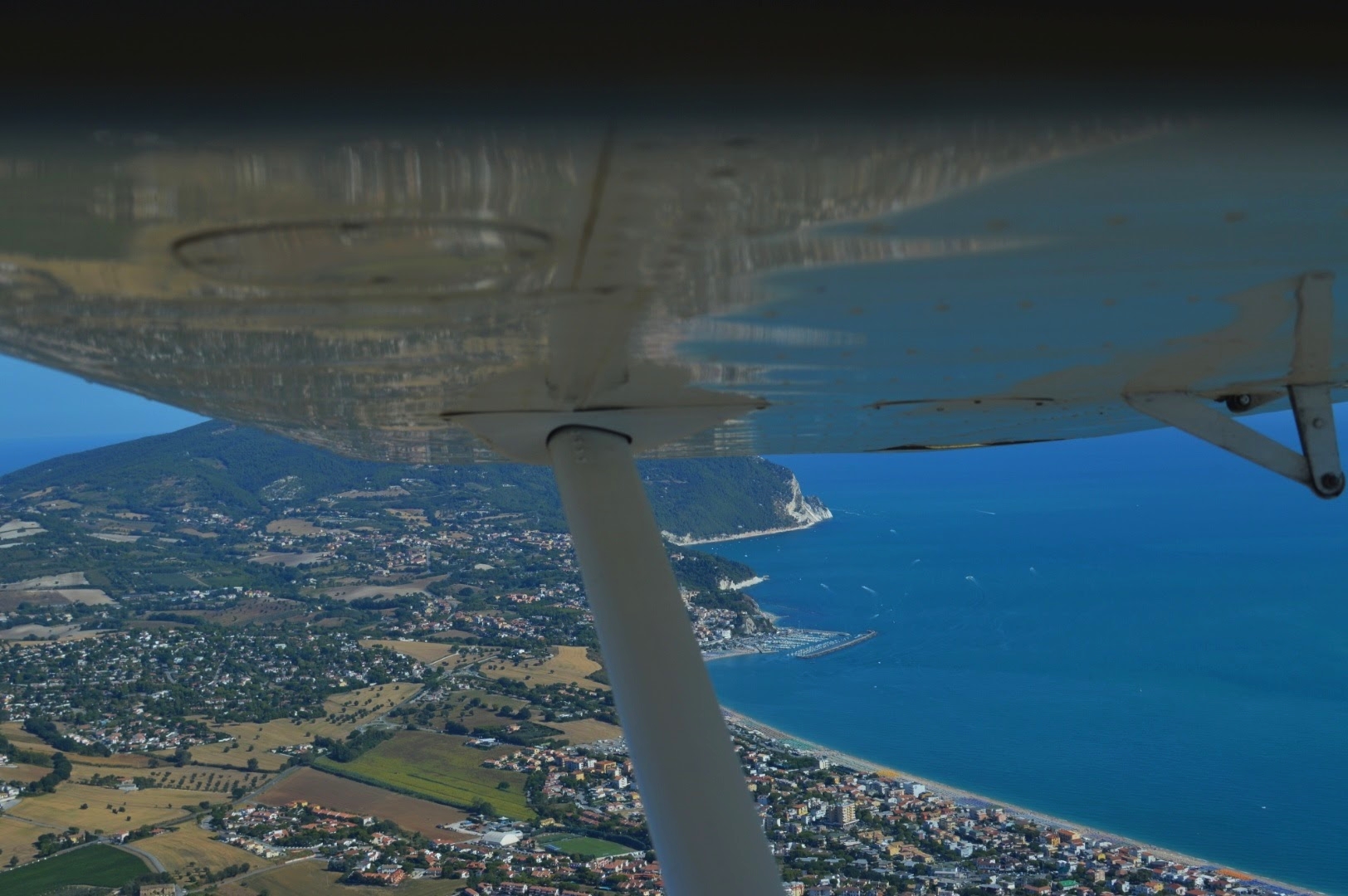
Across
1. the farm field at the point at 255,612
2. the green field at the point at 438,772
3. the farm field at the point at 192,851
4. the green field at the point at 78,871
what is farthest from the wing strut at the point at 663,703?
the farm field at the point at 255,612

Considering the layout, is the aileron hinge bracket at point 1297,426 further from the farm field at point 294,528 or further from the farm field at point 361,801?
the farm field at point 294,528

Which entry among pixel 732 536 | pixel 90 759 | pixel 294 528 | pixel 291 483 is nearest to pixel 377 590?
pixel 294 528

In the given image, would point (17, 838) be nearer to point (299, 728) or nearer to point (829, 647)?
point (299, 728)

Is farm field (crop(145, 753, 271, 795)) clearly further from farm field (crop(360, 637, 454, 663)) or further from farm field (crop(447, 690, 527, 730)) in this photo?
farm field (crop(360, 637, 454, 663))

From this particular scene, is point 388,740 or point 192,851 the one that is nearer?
point 192,851

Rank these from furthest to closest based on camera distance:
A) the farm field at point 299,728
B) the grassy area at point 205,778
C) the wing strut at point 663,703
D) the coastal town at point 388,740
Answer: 1. the farm field at point 299,728
2. the grassy area at point 205,778
3. the coastal town at point 388,740
4. the wing strut at point 663,703

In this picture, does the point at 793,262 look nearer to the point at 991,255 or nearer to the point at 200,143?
the point at 991,255

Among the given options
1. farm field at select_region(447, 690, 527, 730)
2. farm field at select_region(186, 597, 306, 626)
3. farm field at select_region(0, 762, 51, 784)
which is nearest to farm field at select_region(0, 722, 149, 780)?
farm field at select_region(0, 762, 51, 784)
